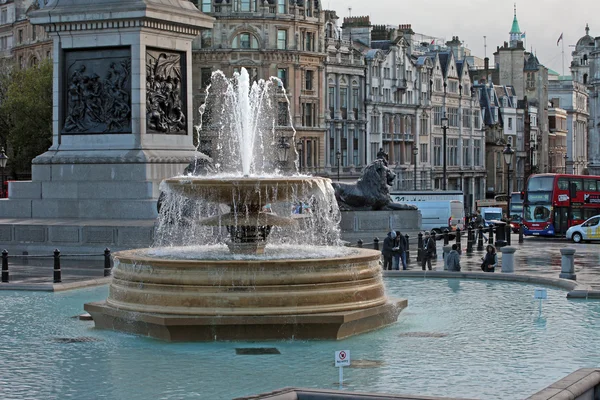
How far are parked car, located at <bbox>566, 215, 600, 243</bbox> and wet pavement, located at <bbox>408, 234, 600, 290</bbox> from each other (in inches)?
40.0

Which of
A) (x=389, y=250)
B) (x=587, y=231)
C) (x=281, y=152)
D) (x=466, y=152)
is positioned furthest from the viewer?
(x=466, y=152)

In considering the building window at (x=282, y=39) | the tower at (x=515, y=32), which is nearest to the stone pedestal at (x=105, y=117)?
the building window at (x=282, y=39)

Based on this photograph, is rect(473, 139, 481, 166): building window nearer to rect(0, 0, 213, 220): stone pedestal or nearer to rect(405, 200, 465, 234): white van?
rect(405, 200, 465, 234): white van

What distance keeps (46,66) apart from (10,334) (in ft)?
191

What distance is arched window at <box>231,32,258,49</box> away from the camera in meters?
87.6

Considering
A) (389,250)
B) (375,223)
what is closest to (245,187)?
(389,250)

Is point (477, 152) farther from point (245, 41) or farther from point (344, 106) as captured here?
point (245, 41)

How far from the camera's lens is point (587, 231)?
177 ft

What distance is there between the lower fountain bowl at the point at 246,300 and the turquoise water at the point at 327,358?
23cm

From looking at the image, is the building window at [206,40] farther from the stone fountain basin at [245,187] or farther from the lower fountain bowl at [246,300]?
the lower fountain bowl at [246,300]

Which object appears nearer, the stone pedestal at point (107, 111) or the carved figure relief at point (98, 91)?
the stone pedestal at point (107, 111)

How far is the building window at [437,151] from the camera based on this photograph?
4555 inches

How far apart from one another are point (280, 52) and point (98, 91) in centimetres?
5011

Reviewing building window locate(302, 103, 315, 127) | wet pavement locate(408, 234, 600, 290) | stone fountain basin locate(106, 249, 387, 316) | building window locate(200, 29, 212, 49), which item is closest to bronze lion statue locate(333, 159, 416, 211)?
wet pavement locate(408, 234, 600, 290)
